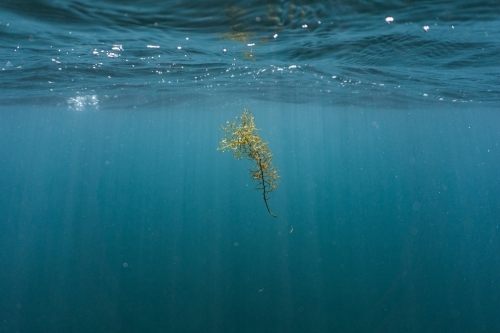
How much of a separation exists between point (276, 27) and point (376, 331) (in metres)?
16.8

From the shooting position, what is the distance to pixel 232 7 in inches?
311

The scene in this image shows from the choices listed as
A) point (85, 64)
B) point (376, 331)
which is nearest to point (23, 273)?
point (85, 64)

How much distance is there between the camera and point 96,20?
891cm

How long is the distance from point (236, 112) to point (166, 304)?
18532mm

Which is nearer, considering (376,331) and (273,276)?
(376,331)

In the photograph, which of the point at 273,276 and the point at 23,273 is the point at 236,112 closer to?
the point at 273,276

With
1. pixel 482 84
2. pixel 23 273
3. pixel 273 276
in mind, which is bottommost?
pixel 23 273

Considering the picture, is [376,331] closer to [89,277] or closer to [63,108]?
[89,277]

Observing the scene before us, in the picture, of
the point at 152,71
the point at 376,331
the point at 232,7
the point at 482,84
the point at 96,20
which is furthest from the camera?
the point at 376,331

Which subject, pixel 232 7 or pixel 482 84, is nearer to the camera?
pixel 232 7

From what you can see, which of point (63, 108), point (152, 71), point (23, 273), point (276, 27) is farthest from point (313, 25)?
point (23, 273)

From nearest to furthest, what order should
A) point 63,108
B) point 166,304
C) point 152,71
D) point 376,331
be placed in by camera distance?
point 152,71 → point 376,331 → point 166,304 → point 63,108

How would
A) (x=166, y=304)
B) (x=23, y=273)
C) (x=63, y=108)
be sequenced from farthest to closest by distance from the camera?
(x=23, y=273), (x=63, y=108), (x=166, y=304)

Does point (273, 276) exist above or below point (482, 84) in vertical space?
below
